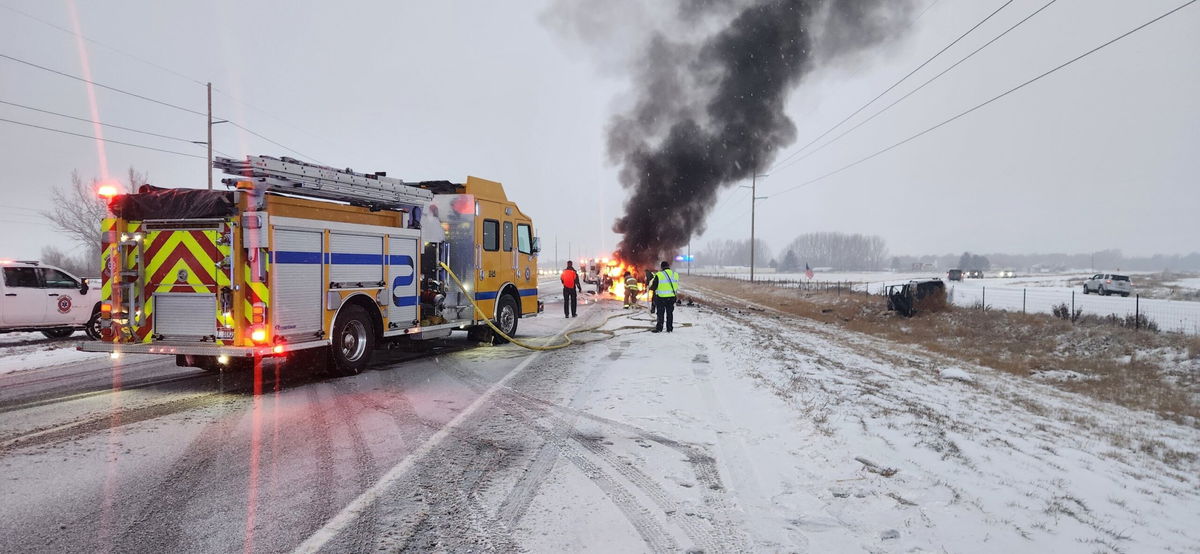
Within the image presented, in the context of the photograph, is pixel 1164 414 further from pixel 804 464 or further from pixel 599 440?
pixel 599 440

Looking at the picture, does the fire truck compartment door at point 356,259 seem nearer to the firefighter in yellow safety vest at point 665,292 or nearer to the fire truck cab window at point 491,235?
the fire truck cab window at point 491,235

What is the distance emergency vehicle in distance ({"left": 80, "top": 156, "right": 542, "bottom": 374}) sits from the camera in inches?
267

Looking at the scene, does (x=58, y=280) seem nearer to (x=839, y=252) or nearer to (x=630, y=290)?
(x=630, y=290)

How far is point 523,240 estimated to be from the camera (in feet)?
41.2

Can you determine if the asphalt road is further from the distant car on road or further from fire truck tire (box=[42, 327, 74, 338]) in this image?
the distant car on road

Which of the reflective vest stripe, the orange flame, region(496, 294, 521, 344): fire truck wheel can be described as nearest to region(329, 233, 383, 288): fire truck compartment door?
region(496, 294, 521, 344): fire truck wheel

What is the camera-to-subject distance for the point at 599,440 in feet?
17.1

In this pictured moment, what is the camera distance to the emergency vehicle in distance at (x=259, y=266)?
6773mm

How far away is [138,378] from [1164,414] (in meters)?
14.1

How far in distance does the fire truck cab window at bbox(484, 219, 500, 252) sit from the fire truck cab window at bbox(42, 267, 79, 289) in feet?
28.9

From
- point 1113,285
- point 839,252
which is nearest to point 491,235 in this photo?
point 1113,285

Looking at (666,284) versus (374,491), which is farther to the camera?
(666,284)

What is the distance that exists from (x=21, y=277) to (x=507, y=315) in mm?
9438

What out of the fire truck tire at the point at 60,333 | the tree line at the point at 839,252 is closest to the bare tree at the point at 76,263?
the fire truck tire at the point at 60,333
